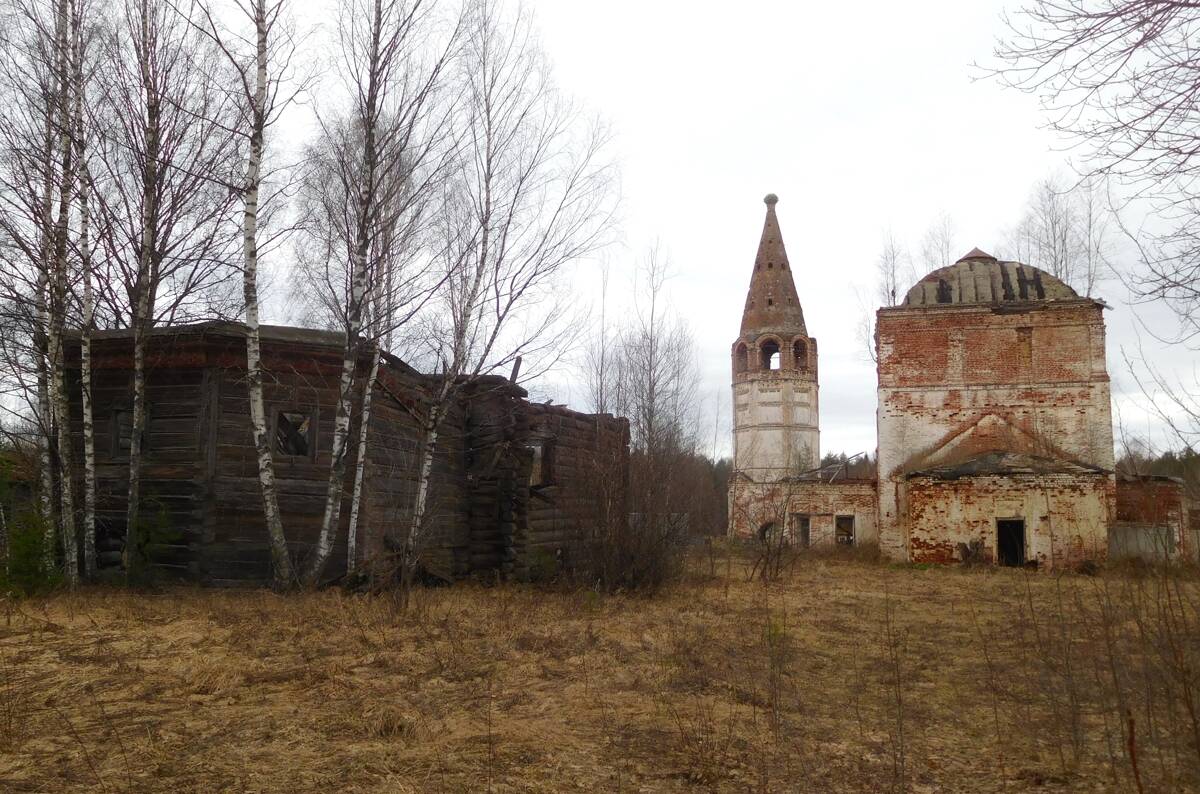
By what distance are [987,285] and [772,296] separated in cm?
1531

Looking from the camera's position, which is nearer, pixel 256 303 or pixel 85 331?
pixel 256 303

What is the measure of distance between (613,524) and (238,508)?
19.1ft

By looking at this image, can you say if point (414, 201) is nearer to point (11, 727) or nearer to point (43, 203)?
point (43, 203)

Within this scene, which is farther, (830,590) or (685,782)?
(830,590)

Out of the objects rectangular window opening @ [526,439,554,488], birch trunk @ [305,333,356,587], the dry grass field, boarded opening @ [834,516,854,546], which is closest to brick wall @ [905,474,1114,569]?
boarded opening @ [834,516,854,546]

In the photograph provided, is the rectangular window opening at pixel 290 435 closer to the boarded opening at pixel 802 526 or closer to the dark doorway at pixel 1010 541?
the dark doorway at pixel 1010 541

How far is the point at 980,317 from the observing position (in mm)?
25562

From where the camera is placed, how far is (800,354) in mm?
40938

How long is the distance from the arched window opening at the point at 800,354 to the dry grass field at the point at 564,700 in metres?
29.7

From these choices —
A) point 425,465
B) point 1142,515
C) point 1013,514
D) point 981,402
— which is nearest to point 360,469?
point 425,465

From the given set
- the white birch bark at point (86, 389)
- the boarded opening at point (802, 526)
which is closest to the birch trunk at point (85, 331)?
the white birch bark at point (86, 389)

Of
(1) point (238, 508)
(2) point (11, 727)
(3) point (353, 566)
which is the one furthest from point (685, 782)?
(1) point (238, 508)

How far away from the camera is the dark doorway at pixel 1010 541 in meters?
22.3

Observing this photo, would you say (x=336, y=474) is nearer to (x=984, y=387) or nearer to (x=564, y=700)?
(x=564, y=700)
